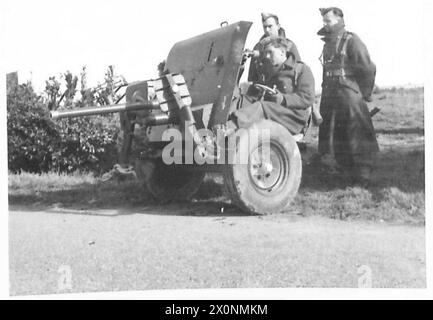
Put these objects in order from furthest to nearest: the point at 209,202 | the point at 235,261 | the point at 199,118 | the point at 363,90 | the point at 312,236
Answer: the point at 209,202
the point at 199,118
the point at 363,90
the point at 312,236
the point at 235,261

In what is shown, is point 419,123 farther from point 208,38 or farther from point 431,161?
point 208,38

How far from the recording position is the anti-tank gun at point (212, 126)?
5.93 m

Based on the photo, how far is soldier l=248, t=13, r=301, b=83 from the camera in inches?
220

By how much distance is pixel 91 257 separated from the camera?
4.89 metres

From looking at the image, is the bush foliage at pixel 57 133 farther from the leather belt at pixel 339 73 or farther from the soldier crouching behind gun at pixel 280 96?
the leather belt at pixel 339 73

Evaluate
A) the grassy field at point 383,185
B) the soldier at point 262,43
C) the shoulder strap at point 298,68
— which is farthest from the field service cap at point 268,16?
the grassy field at point 383,185

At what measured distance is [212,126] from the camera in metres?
6.13

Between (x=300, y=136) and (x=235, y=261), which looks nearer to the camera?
(x=235, y=261)

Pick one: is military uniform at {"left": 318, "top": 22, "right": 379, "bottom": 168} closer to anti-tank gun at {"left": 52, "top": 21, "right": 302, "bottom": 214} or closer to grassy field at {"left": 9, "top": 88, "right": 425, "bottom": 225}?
grassy field at {"left": 9, "top": 88, "right": 425, "bottom": 225}

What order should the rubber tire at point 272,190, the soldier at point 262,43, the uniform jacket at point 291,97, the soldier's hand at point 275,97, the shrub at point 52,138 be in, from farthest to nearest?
the shrub at point 52,138 → the soldier's hand at point 275,97 → the uniform jacket at point 291,97 → the rubber tire at point 272,190 → the soldier at point 262,43

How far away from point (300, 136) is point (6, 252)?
297 cm

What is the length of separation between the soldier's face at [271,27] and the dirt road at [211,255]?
5.62ft

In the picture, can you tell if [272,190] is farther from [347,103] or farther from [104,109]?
[104,109]

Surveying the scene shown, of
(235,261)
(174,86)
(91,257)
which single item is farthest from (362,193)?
(91,257)
